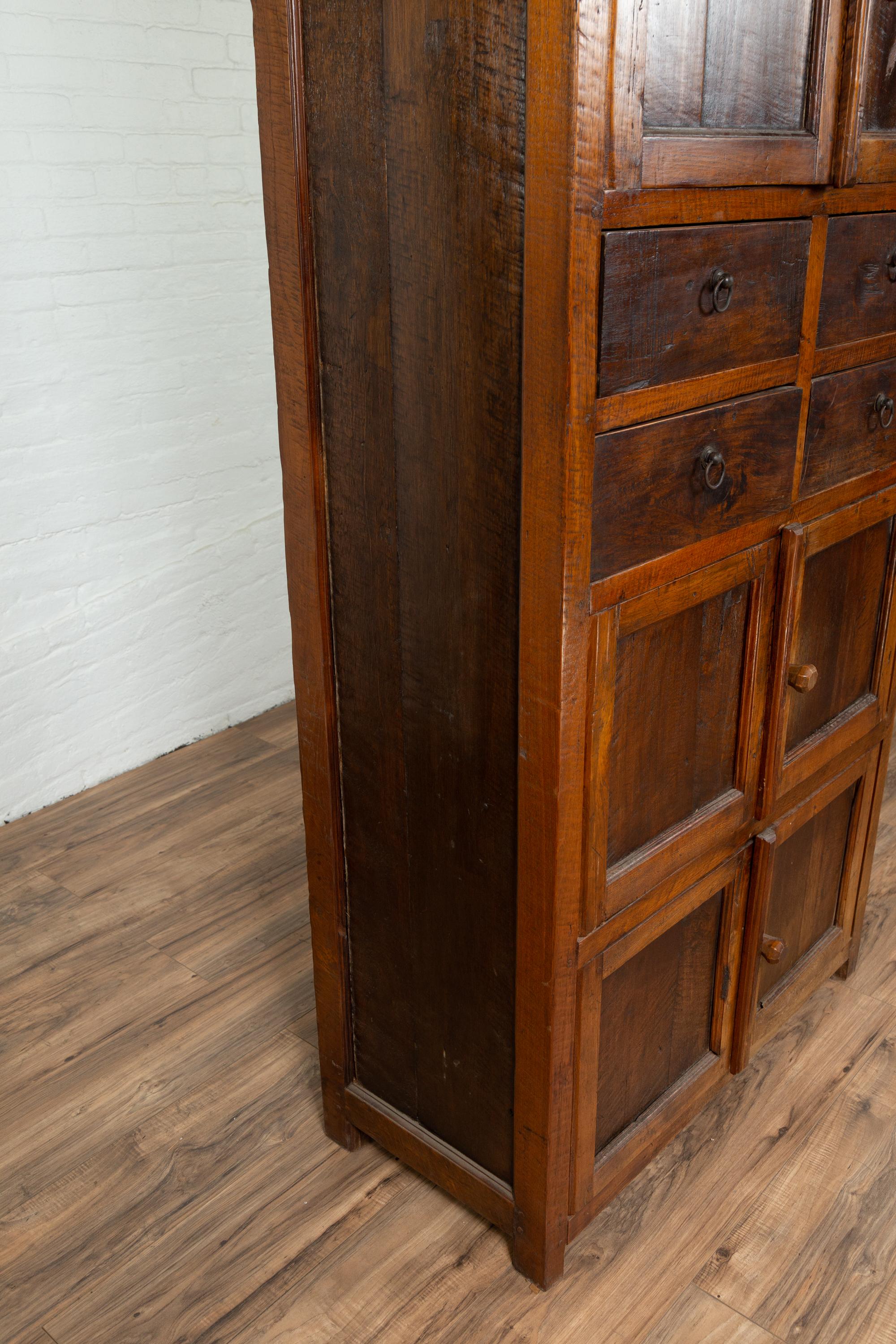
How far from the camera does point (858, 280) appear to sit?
1.54 metres

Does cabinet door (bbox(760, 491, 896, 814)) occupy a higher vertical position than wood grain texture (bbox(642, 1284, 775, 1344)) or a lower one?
higher

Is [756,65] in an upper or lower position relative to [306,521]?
upper

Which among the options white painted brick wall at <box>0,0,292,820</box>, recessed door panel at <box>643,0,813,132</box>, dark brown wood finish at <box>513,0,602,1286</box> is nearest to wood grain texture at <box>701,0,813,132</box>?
recessed door panel at <box>643,0,813,132</box>

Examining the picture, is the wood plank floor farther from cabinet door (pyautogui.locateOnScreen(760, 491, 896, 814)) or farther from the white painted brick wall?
the white painted brick wall

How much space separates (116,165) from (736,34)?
1.89m

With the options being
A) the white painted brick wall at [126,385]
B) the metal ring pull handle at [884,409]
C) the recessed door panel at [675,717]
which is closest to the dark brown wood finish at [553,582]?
the recessed door panel at [675,717]

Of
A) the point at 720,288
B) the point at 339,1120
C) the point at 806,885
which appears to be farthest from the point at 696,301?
the point at 339,1120

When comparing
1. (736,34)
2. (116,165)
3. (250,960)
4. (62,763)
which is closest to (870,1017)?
(250,960)

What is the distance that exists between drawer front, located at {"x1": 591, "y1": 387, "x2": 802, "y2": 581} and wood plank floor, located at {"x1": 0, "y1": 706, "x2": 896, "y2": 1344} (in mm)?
1023

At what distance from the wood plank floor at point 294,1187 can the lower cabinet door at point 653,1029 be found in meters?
0.12

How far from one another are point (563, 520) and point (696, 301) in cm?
30

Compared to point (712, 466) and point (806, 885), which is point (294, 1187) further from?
point (712, 466)

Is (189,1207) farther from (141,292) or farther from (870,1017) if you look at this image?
(141,292)

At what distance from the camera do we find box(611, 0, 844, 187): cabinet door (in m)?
1.11
